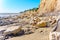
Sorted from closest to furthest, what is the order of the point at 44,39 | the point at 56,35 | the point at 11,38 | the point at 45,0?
the point at 56,35 → the point at 44,39 → the point at 11,38 → the point at 45,0

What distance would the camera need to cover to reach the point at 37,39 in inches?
238

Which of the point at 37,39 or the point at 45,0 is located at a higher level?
the point at 45,0

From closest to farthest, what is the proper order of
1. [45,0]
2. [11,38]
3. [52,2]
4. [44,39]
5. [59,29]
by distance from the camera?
[59,29] < [44,39] < [11,38] < [52,2] < [45,0]

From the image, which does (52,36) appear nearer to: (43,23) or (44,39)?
(44,39)

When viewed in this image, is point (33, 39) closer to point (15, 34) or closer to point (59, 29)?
point (15, 34)

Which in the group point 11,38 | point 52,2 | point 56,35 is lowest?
point 11,38

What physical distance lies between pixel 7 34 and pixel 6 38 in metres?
0.47

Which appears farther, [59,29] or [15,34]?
[15,34]

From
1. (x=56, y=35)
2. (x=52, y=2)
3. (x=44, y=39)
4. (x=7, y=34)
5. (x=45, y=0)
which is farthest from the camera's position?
(x=45, y=0)

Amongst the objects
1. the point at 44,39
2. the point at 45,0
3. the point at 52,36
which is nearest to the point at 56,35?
→ the point at 52,36

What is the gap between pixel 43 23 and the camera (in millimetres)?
9031

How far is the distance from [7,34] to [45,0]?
18.9 meters

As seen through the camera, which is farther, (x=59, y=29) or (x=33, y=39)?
(x=33, y=39)

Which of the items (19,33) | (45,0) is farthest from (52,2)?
(19,33)
